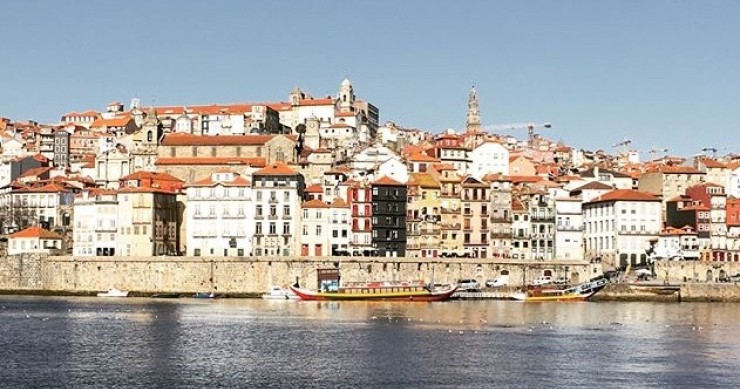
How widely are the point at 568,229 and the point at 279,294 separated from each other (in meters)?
24.2

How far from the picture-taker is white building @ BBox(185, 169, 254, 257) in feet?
314

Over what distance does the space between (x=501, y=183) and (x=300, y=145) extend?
20626 mm

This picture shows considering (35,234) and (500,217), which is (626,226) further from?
(35,234)

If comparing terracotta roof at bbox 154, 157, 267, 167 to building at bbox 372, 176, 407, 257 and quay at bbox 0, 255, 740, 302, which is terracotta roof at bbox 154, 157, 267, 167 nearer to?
building at bbox 372, 176, 407, 257

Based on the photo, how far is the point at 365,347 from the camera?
5369cm

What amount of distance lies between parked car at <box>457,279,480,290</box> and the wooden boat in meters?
1.82

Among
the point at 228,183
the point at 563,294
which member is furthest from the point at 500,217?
the point at 228,183

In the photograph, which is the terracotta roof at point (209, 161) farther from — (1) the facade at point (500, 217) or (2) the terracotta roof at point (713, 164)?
(2) the terracotta roof at point (713, 164)

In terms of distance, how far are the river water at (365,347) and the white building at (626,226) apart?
1804 cm

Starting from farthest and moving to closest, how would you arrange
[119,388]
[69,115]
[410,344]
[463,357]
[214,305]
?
[69,115]
[214,305]
[410,344]
[463,357]
[119,388]

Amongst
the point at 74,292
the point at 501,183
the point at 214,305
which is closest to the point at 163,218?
the point at 74,292

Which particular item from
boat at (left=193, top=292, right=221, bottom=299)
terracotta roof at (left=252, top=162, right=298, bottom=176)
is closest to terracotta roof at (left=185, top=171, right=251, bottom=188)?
terracotta roof at (left=252, top=162, right=298, bottom=176)

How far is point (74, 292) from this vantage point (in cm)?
9488

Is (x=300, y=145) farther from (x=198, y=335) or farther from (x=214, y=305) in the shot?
(x=198, y=335)
